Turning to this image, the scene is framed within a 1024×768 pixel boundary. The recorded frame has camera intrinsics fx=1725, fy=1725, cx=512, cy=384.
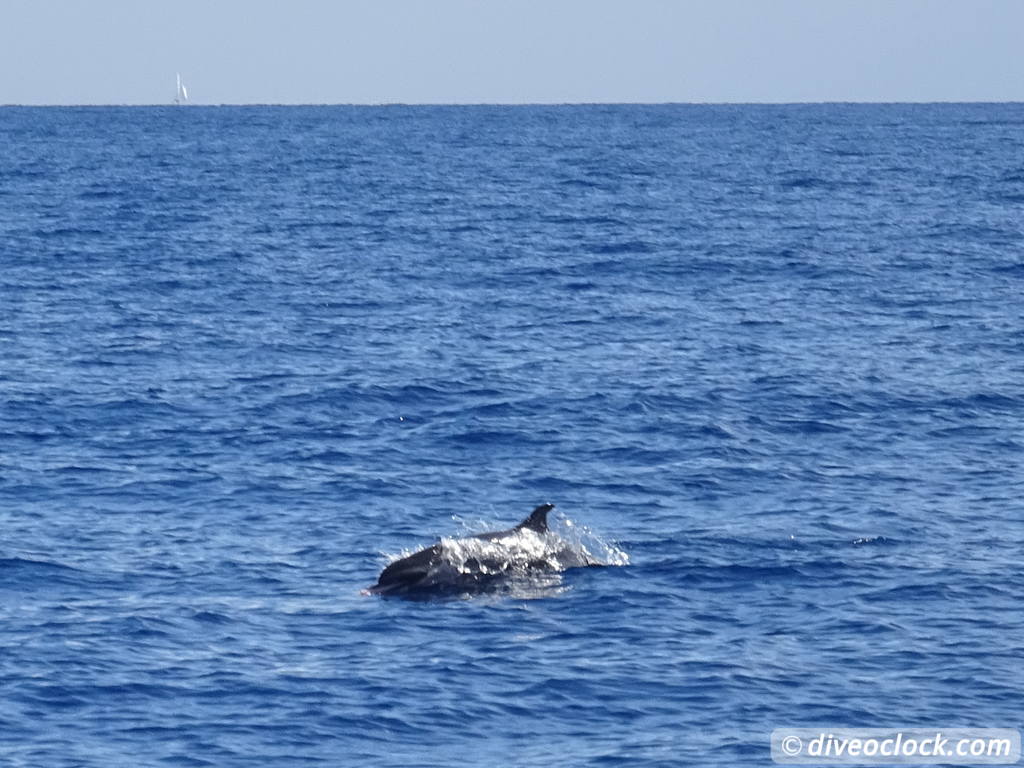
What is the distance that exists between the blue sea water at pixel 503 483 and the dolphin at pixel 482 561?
565mm

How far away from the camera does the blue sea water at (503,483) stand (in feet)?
80.1

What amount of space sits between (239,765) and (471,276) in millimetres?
44829

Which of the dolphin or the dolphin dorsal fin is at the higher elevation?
the dolphin dorsal fin

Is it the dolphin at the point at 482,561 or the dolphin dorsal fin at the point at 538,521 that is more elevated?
the dolphin dorsal fin at the point at 538,521

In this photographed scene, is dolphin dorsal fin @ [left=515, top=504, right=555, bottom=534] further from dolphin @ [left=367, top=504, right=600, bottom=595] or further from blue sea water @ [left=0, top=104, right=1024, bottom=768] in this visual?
blue sea water @ [left=0, top=104, right=1024, bottom=768]

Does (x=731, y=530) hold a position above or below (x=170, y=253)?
below

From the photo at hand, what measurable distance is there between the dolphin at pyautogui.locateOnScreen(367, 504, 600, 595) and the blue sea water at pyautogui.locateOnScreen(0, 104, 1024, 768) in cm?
57

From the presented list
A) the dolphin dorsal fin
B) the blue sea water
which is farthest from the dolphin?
the blue sea water

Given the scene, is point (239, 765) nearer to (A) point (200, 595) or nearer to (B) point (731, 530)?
(A) point (200, 595)

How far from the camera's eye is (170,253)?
72.2 meters

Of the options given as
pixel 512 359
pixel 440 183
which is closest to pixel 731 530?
pixel 512 359

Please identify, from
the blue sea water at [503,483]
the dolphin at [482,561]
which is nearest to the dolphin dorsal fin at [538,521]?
the dolphin at [482,561]

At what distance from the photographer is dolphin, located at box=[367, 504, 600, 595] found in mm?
29859

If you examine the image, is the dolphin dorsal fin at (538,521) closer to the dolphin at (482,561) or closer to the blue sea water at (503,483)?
the dolphin at (482,561)
